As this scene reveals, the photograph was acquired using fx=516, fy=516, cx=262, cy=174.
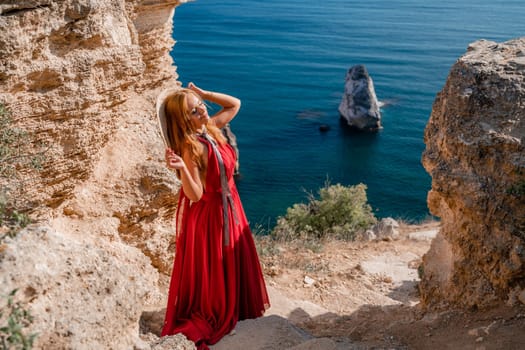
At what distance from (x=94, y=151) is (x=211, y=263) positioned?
153 centimetres

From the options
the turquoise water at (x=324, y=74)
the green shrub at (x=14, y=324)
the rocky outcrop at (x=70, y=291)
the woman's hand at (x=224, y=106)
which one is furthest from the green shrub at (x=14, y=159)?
the turquoise water at (x=324, y=74)

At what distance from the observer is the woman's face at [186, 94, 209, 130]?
13.3ft

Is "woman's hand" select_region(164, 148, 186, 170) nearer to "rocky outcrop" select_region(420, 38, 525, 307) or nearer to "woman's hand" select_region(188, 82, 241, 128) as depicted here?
"woman's hand" select_region(188, 82, 241, 128)

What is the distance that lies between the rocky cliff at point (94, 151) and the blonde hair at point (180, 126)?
0.97 m

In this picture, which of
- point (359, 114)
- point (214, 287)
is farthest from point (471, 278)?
point (359, 114)

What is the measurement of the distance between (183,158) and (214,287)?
1.20 meters

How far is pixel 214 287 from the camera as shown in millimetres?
4492

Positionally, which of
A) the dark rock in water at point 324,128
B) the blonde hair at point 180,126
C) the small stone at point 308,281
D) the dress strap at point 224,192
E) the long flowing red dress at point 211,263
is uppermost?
the blonde hair at point 180,126

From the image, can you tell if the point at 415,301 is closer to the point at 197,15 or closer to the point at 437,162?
the point at 437,162

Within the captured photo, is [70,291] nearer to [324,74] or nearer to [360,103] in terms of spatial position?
[360,103]

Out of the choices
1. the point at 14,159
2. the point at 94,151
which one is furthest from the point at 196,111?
the point at 14,159

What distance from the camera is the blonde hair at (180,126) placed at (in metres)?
4.00

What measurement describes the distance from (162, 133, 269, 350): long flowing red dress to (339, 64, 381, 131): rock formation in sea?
111ft

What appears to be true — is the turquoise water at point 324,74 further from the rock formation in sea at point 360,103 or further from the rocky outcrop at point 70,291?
the rocky outcrop at point 70,291
